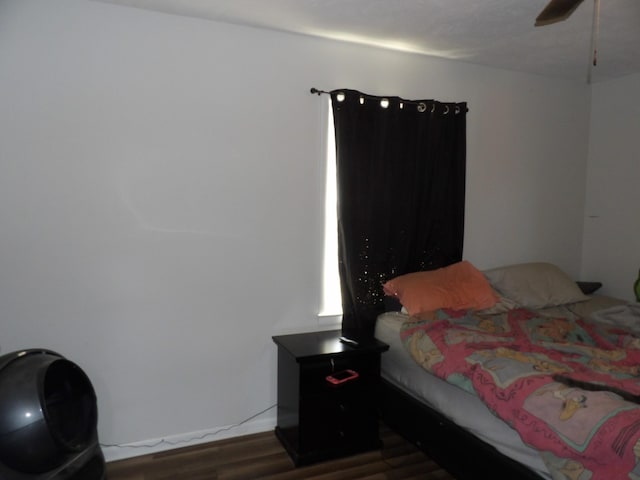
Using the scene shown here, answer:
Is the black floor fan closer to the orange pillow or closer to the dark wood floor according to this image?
the dark wood floor

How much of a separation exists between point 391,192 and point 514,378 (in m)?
1.44

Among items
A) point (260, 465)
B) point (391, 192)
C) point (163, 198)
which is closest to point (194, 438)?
point (260, 465)

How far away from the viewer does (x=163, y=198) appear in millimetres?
2457

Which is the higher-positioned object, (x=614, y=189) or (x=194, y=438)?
(x=614, y=189)

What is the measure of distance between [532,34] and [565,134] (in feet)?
4.36

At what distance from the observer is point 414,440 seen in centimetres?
246

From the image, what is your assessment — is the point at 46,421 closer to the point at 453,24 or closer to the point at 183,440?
the point at 183,440

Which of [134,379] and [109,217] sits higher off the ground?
[109,217]

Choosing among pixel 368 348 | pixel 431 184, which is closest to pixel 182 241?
pixel 368 348

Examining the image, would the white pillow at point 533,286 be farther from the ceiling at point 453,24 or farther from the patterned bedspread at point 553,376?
the ceiling at point 453,24

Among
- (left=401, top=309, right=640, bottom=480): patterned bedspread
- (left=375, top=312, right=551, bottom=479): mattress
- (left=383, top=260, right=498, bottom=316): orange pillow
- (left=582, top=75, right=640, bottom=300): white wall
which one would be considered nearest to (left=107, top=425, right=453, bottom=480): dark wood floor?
(left=375, top=312, right=551, bottom=479): mattress

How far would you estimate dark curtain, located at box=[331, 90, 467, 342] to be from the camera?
2.79 meters

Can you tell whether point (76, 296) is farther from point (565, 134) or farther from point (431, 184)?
point (565, 134)

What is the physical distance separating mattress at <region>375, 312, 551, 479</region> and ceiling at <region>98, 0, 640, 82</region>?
1724 millimetres
